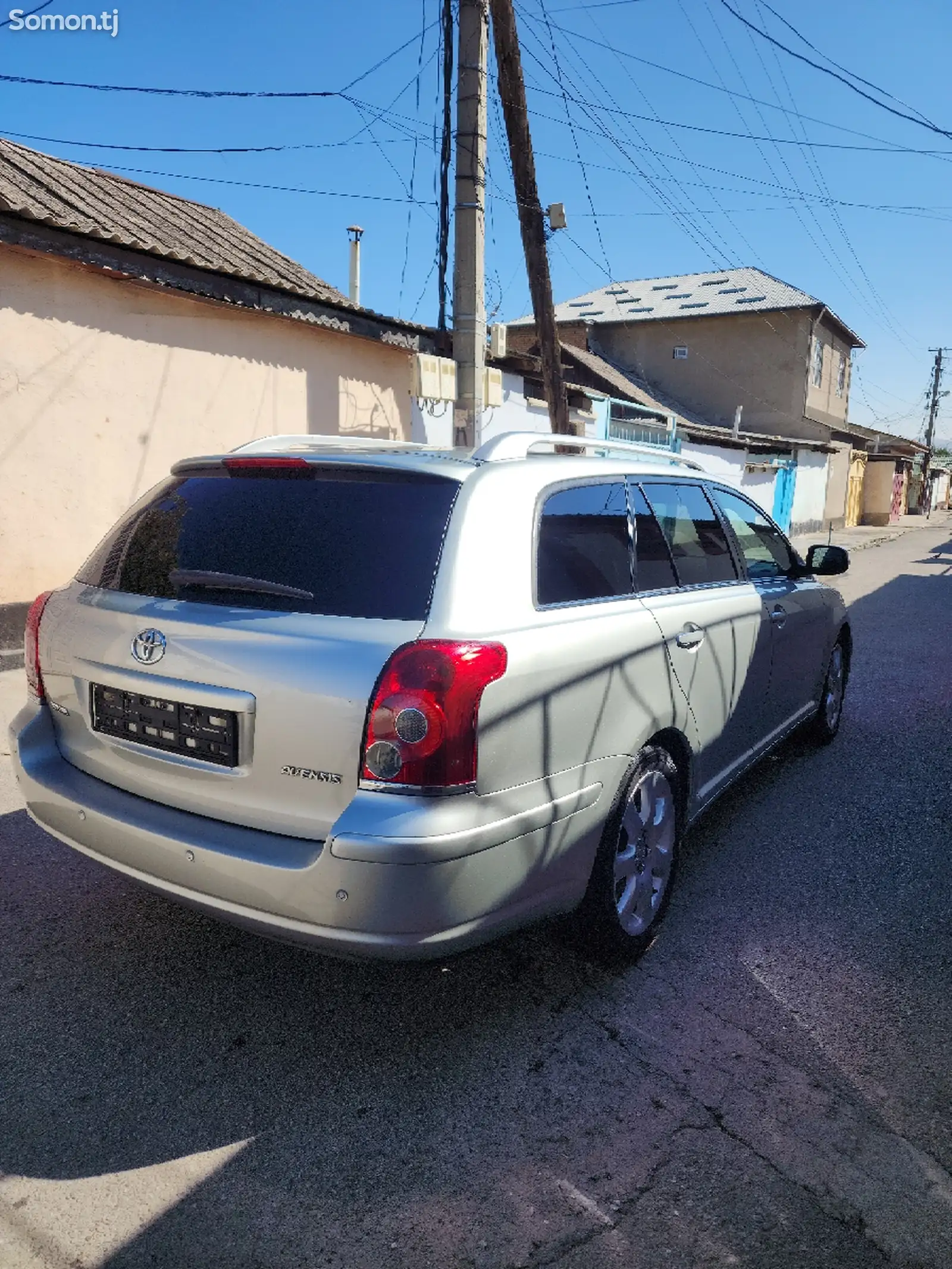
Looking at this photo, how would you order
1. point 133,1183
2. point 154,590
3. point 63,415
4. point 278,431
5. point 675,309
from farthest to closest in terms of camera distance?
point 675,309 < point 278,431 < point 63,415 < point 154,590 < point 133,1183

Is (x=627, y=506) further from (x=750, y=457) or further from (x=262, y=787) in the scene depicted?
(x=750, y=457)

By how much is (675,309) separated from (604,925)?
33.0 meters

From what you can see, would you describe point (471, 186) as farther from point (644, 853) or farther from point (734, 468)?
point (734, 468)

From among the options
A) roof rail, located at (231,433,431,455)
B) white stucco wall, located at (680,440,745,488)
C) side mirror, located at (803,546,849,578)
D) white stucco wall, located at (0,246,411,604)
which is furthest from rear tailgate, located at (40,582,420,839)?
white stucco wall, located at (680,440,745,488)

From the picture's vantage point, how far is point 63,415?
7.34m

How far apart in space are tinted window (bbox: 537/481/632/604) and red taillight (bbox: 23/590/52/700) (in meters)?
1.67

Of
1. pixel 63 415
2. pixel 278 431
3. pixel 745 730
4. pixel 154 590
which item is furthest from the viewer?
pixel 278 431

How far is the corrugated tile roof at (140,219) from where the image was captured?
24.4 ft

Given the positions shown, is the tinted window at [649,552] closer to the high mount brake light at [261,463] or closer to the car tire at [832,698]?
the high mount brake light at [261,463]

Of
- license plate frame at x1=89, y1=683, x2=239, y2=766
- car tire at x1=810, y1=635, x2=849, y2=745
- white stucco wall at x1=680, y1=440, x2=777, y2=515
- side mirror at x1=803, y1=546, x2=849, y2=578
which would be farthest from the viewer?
white stucco wall at x1=680, y1=440, x2=777, y2=515

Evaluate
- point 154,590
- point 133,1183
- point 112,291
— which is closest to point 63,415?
point 112,291

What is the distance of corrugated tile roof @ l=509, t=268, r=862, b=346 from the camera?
101ft

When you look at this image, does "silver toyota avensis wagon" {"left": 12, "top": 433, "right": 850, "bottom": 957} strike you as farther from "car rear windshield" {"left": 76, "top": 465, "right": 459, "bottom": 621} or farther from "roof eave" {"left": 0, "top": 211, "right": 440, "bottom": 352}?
"roof eave" {"left": 0, "top": 211, "right": 440, "bottom": 352}

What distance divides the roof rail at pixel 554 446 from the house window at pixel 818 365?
98.9ft
